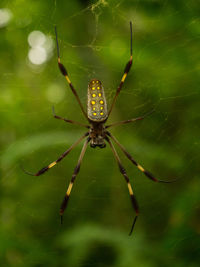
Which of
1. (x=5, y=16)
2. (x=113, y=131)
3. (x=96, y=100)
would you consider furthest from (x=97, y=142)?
(x=5, y=16)

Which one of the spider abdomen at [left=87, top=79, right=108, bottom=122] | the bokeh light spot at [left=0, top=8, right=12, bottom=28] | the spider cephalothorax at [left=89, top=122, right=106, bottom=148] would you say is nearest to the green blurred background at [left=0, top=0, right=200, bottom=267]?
the bokeh light spot at [left=0, top=8, right=12, bottom=28]

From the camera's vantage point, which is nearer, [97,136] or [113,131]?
[97,136]

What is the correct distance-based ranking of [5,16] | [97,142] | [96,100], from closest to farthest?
[96,100] → [97,142] → [5,16]

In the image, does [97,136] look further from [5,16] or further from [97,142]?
[5,16]

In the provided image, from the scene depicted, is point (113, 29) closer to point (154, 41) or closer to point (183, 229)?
point (154, 41)

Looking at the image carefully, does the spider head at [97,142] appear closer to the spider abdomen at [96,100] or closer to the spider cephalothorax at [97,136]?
the spider cephalothorax at [97,136]

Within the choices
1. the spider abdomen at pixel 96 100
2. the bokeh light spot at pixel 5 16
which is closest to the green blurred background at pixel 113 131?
the bokeh light spot at pixel 5 16

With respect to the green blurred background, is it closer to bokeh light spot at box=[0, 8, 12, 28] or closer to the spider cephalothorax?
A: bokeh light spot at box=[0, 8, 12, 28]
